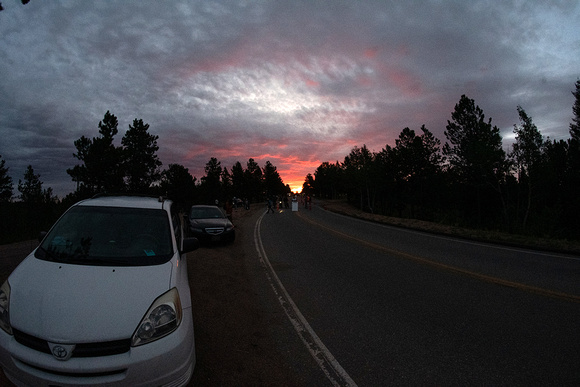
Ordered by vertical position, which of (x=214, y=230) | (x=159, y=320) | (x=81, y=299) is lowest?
(x=214, y=230)

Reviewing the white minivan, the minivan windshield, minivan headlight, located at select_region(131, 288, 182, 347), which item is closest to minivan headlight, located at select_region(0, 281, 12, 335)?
the white minivan

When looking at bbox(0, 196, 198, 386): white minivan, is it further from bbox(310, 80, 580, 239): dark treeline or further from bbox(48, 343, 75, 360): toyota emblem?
bbox(310, 80, 580, 239): dark treeline

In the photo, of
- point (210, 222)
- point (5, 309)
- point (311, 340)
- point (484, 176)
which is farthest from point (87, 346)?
point (484, 176)

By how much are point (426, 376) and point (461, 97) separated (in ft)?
140

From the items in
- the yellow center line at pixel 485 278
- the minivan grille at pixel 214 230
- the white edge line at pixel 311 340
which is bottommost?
the white edge line at pixel 311 340

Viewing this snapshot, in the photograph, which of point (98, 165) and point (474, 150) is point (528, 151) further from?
point (98, 165)

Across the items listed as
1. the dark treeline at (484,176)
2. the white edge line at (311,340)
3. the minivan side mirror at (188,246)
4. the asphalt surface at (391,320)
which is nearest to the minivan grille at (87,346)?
the asphalt surface at (391,320)

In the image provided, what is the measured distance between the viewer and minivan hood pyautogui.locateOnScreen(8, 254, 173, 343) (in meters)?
2.34

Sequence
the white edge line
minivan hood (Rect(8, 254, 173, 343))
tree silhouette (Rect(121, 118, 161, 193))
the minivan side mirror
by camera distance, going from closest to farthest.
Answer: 1. minivan hood (Rect(8, 254, 173, 343))
2. the white edge line
3. the minivan side mirror
4. tree silhouette (Rect(121, 118, 161, 193))

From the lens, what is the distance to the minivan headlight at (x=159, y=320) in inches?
97.2

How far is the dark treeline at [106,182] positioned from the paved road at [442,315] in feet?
23.0

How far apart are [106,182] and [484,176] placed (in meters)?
44.9

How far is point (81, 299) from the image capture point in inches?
100

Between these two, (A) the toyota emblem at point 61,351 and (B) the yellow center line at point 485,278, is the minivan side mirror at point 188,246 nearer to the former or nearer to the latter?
(A) the toyota emblem at point 61,351
